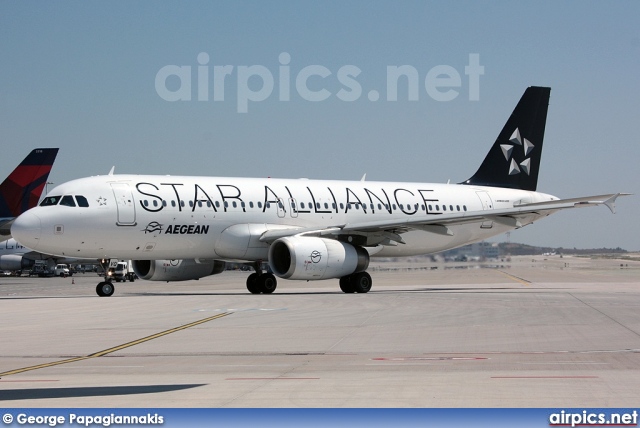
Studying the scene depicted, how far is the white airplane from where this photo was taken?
3077cm

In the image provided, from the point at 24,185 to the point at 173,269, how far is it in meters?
21.8

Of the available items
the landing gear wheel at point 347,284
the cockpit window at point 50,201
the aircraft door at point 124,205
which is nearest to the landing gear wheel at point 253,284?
the landing gear wheel at point 347,284

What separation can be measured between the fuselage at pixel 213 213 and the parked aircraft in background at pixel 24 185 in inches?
922

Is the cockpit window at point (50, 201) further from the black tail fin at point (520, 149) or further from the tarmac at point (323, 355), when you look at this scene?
the black tail fin at point (520, 149)

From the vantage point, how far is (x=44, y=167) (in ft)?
180

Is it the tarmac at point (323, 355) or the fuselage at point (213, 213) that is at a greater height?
the fuselage at point (213, 213)

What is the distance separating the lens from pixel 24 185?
54.3 meters

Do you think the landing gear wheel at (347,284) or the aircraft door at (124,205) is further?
the landing gear wheel at (347,284)

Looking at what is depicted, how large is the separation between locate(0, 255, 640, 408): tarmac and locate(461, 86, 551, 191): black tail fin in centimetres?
1674

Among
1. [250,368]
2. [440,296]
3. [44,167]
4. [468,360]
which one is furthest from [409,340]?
[44,167]

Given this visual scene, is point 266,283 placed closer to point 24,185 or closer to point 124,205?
point 124,205

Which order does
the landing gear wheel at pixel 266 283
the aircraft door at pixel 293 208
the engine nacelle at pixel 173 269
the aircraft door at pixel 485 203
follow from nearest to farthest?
the landing gear wheel at pixel 266 283 < the aircraft door at pixel 293 208 < the engine nacelle at pixel 173 269 < the aircraft door at pixel 485 203

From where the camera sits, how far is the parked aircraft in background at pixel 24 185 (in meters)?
54.3

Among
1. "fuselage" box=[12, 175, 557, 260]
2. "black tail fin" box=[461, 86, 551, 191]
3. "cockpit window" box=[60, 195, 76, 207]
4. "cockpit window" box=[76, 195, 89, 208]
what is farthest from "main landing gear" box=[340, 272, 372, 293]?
"black tail fin" box=[461, 86, 551, 191]
